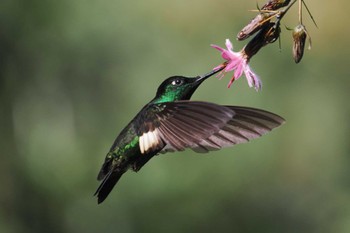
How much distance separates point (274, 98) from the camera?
261 inches

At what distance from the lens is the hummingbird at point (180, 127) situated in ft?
6.29

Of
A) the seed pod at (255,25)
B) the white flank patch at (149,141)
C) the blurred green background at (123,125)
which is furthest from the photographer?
the blurred green background at (123,125)

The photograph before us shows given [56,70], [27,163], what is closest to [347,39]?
[56,70]

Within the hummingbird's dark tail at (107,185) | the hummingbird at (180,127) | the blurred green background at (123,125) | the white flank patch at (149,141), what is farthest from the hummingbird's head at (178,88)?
the blurred green background at (123,125)

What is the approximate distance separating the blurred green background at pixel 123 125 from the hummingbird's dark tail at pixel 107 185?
2.90 meters

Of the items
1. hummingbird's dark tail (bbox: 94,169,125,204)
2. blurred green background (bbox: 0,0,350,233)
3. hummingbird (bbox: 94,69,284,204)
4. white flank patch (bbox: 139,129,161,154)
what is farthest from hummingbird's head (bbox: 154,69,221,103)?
blurred green background (bbox: 0,0,350,233)

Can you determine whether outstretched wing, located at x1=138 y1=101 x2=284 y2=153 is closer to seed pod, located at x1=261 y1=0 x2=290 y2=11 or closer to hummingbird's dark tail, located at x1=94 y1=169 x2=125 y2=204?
hummingbird's dark tail, located at x1=94 y1=169 x2=125 y2=204

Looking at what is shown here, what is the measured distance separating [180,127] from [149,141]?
9.1 inches

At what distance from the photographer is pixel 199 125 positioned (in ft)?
6.34

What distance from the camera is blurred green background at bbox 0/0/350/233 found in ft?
18.5

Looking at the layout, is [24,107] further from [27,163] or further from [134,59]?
[134,59]

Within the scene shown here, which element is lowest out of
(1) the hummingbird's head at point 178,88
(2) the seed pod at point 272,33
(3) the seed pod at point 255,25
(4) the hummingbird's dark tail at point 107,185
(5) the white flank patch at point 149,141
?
(4) the hummingbird's dark tail at point 107,185

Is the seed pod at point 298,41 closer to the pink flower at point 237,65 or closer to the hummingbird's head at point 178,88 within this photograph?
the pink flower at point 237,65

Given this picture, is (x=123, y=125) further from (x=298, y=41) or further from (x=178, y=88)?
(x=298, y=41)
